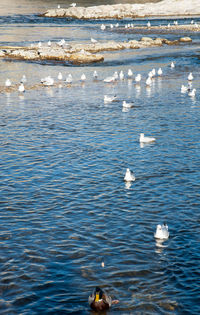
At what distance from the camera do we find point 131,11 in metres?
113

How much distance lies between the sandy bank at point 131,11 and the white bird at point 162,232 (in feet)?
318

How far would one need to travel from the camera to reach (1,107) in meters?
31.5

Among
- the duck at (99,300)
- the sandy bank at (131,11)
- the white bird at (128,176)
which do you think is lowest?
the duck at (99,300)

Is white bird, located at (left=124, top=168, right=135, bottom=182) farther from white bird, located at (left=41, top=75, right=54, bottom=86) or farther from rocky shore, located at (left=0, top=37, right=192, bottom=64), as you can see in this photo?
rocky shore, located at (left=0, top=37, right=192, bottom=64)

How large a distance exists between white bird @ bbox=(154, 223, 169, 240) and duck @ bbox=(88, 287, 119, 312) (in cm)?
348

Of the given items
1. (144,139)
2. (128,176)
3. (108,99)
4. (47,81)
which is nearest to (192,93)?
(108,99)

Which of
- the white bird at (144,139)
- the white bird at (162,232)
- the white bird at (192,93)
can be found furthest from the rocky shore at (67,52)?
the white bird at (162,232)

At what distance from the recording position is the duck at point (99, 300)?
10.8 metres

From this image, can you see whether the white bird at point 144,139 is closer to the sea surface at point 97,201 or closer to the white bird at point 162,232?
the sea surface at point 97,201

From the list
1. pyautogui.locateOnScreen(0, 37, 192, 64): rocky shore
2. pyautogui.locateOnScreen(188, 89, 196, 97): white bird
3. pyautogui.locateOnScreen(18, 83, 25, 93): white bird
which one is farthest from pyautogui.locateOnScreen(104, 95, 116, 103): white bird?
pyautogui.locateOnScreen(0, 37, 192, 64): rocky shore

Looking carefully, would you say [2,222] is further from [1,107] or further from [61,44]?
[61,44]

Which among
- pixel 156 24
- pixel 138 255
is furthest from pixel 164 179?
pixel 156 24

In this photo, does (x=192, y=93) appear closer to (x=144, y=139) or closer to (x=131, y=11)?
(x=144, y=139)

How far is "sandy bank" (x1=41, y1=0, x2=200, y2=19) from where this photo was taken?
4227 inches
